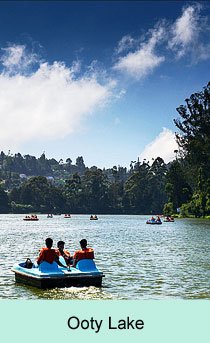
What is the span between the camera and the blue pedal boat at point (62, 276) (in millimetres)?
20281

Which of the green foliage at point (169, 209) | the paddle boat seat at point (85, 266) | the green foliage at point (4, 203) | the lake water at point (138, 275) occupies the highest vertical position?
the green foliage at point (4, 203)

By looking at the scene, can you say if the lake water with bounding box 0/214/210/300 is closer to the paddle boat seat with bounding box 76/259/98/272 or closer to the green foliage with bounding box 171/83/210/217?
the paddle boat seat with bounding box 76/259/98/272

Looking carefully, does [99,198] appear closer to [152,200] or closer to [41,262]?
[152,200]

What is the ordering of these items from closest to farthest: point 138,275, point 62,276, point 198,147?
1. point 62,276
2. point 138,275
3. point 198,147

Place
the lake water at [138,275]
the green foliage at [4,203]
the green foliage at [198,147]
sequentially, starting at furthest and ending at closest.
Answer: the green foliage at [4,203] < the green foliage at [198,147] < the lake water at [138,275]

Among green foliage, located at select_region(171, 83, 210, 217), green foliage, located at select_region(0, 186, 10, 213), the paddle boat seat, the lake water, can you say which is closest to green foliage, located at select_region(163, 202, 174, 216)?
green foliage, located at select_region(171, 83, 210, 217)

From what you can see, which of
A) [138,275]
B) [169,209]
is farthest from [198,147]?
[138,275]

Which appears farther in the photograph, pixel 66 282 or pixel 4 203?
pixel 4 203

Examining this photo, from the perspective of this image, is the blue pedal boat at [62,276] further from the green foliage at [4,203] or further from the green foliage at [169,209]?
the green foliage at [4,203]

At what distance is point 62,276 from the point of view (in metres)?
20.3

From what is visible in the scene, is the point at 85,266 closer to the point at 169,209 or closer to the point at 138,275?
the point at 138,275

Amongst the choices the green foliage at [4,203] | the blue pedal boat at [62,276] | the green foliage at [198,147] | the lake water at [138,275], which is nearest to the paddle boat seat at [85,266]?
the blue pedal boat at [62,276]

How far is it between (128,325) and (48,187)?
583 ft

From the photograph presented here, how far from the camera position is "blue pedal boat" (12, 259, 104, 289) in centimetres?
2028
